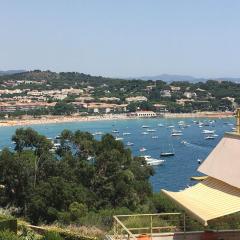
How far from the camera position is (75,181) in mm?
26000

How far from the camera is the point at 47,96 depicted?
18750cm

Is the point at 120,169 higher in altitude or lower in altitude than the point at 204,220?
lower

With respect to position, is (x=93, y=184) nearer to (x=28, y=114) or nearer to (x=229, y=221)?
(x=229, y=221)

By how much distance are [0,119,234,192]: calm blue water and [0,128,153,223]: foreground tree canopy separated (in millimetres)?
20305

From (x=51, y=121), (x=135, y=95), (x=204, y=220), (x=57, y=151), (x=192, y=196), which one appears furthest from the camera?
(x=135, y=95)

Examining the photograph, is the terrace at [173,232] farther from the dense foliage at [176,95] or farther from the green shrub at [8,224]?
the dense foliage at [176,95]

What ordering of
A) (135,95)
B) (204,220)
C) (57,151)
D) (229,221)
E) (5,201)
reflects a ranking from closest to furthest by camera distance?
(204,220) < (229,221) < (5,201) < (57,151) < (135,95)

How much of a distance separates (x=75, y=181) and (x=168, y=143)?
68.7 m

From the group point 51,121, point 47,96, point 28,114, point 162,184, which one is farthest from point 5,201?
point 47,96

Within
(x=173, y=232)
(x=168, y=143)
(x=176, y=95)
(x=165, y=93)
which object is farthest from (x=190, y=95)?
(x=173, y=232)

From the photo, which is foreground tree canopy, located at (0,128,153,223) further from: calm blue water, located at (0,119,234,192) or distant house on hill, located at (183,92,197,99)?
distant house on hill, located at (183,92,197,99)

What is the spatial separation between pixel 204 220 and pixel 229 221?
2927 mm

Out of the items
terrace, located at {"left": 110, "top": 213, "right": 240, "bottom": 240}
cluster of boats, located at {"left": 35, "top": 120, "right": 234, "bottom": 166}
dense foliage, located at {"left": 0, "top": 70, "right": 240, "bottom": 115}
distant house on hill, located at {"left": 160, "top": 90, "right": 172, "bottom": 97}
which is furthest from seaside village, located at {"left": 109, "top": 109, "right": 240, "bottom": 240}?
distant house on hill, located at {"left": 160, "top": 90, "right": 172, "bottom": 97}

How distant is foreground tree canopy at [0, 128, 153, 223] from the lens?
22.8 meters
